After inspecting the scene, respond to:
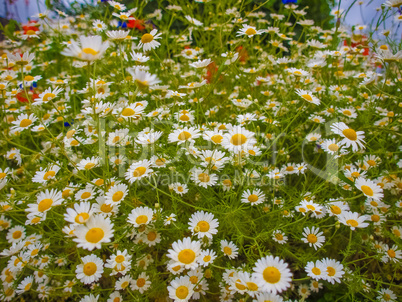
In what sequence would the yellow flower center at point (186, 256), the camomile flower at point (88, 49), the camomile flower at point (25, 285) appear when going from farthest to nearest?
the camomile flower at point (25, 285) → the yellow flower center at point (186, 256) → the camomile flower at point (88, 49)

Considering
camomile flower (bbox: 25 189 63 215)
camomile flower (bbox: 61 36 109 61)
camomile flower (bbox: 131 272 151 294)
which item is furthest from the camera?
camomile flower (bbox: 131 272 151 294)

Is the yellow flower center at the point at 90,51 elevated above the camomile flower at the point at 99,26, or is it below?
above

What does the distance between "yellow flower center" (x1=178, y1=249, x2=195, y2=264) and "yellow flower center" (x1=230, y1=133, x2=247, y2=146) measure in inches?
17.5

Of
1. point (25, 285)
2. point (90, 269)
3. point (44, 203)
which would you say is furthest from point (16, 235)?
point (90, 269)

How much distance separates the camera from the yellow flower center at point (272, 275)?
2.69 feet

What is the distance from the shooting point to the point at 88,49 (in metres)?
0.85

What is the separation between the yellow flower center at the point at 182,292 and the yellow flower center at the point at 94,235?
14.3 inches

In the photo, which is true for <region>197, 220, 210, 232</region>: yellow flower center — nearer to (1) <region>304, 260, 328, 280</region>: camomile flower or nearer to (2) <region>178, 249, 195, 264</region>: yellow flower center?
(2) <region>178, 249, 195, 264</region>: yellow flower center

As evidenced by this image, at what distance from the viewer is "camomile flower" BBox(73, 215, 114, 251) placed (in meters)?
0.83

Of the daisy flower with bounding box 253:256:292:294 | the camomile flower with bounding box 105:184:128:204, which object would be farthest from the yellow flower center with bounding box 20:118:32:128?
the daisy flower with bounding box 253:256:292:294

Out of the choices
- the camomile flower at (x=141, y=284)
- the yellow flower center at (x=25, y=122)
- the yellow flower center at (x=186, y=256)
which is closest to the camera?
the yellow flower center at (x=186, y=256)

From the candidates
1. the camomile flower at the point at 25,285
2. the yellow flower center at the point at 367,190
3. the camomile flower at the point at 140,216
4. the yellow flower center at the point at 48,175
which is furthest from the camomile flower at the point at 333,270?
the camomile flower at the point at 25,285

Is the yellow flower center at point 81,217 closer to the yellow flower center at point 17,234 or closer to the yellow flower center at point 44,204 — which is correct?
the yellow flower center at point 44,204

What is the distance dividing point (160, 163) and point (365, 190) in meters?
0.88
